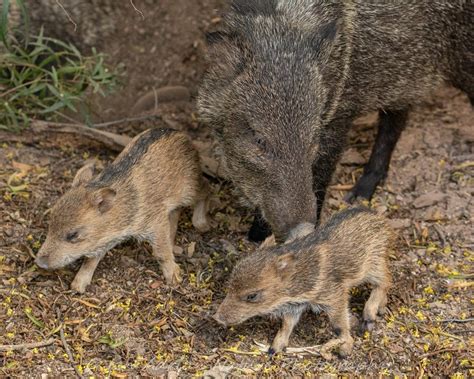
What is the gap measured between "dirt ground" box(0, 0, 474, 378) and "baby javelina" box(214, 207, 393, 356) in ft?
0.62

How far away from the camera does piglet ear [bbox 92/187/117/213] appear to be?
5.08m

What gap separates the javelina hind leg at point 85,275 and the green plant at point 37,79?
5.07 feet

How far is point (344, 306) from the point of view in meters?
4.91

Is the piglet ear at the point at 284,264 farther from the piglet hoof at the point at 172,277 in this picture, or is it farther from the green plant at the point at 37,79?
the green plant at the point at 37,79

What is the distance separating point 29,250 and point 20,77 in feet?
5.79

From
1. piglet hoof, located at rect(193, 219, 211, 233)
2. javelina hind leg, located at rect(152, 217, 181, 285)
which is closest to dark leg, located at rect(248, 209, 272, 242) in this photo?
piglet hoof, located at rect(193, 219, 211, 233)

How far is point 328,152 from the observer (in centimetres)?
581

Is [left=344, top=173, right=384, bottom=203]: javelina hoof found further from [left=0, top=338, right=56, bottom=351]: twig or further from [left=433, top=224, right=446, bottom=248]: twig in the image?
[left=0, top=338, right=56, bottom=351]: twig

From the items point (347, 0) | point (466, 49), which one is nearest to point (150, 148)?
point (347, 0)

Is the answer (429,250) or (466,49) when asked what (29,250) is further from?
(466,49)

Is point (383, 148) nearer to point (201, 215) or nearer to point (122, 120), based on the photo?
point (201, 215)

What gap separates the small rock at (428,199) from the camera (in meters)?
6.36

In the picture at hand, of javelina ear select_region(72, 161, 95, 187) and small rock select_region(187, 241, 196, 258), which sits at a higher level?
javelina ear select_region(72, 161, 95, 187)

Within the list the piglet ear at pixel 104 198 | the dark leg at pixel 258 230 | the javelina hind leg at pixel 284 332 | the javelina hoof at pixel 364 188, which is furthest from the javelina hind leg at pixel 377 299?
the piglet ear at pixel 104 198
